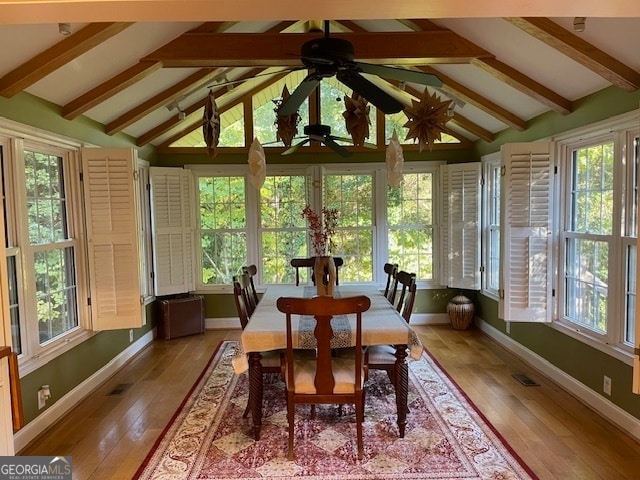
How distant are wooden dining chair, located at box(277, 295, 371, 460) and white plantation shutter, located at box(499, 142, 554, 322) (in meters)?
1.87

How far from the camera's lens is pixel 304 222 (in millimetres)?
5562

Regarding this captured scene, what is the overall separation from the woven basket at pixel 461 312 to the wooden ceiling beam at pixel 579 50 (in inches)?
124

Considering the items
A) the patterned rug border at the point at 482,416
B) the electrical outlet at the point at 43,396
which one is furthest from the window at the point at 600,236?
the electrical outlet at the point at 43,396

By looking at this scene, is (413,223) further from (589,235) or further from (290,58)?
(290,58)

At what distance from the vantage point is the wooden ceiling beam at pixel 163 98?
395 cm

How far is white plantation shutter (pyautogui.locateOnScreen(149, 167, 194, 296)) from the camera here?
5.07m

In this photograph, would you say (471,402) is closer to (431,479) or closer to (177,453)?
(431,479)

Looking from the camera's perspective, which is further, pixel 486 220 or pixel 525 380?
pixel 486 220

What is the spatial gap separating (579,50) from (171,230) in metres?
4.42

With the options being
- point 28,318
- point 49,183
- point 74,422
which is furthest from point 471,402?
point 49,183

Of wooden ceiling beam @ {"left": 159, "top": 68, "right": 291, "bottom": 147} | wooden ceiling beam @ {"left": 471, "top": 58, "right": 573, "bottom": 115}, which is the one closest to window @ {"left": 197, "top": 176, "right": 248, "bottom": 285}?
wooden ceiling beam @ {"left": 159, "top": 68, "right": 291, "bottom": 147}

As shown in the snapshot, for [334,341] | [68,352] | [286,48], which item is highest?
[286,48]

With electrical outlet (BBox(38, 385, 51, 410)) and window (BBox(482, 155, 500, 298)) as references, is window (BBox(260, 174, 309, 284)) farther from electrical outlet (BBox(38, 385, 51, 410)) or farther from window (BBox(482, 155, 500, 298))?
electrical outlet (BBox(38, 385, 51, 410))

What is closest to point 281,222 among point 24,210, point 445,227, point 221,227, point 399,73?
point 221,227
